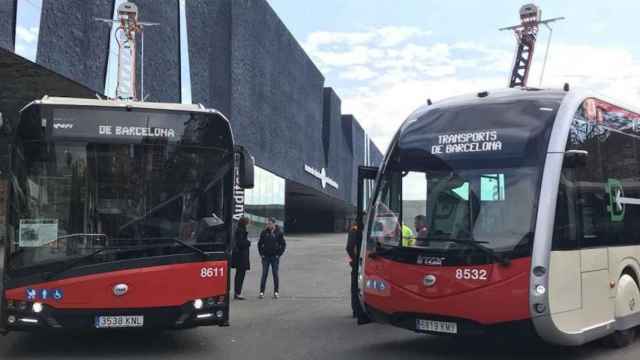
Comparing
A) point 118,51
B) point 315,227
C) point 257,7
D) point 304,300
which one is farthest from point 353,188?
point 304,300

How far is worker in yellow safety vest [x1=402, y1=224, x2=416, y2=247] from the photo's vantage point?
308 inches

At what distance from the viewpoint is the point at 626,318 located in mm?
8414

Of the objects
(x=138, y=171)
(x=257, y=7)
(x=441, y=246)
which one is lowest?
(x=441, y=246)

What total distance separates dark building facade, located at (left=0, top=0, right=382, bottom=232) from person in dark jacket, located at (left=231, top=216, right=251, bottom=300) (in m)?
8.43

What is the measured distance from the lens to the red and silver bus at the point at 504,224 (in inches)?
283

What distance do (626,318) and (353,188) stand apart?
77.3 meters

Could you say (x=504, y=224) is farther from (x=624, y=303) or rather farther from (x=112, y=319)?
(x=112, y=319)

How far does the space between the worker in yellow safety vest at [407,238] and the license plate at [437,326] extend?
0.81 meters

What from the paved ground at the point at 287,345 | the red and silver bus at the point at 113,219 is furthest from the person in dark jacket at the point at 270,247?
the red and silver bus at the point at 113,219

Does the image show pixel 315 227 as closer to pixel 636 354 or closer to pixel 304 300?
pixel 304 300

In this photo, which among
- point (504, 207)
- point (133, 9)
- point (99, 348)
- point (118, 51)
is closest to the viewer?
point (504, 207)

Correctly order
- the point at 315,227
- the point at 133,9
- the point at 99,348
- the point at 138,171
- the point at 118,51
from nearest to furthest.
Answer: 1. the point at 138,171
2. the point at 99,348
3. the point at 133,9
4. the point at 118,51
5. the point at 315,227

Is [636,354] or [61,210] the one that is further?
[636,354]

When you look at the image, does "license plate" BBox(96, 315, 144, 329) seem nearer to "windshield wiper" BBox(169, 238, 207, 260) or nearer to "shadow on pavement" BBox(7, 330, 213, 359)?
"shadow on pavement" BBox(7, 330, 213, 359)
